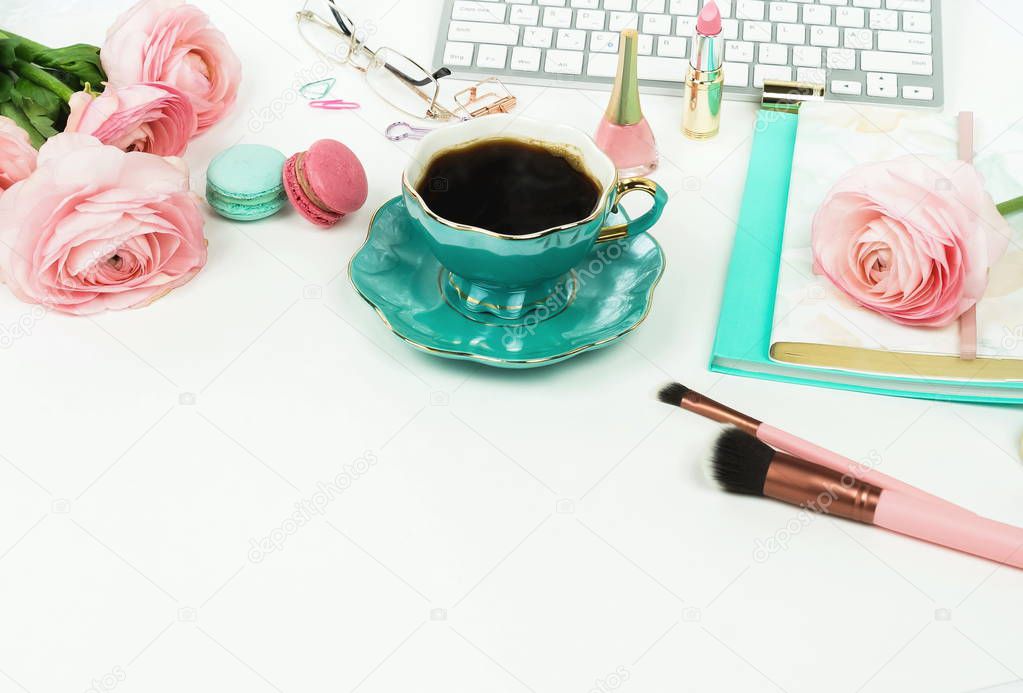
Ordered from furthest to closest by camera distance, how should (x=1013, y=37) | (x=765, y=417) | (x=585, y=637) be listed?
(x=1013, y=37) → (x=765, y=417) → (x=585, y=637)

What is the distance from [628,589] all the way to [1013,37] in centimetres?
76

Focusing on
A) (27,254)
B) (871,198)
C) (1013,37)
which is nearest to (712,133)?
(871,198)

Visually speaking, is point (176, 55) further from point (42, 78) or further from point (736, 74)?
point (736, 74)

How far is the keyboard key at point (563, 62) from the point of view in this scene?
0.94 meters

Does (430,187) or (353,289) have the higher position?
(430,187)

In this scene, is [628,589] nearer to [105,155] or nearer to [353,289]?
[353,289]

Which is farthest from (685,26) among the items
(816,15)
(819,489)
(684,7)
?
(819,489)

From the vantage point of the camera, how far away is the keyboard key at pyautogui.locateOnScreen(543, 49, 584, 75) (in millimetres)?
943

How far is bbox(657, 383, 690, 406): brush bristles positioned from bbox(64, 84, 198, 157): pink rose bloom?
47 cm

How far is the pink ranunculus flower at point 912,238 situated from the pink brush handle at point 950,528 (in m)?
0.16

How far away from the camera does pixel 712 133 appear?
891 millimetres

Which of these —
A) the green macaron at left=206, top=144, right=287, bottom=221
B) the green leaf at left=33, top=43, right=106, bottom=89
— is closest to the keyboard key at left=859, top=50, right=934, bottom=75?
the green macaron at left=206, top=144, right=287, bottom=221

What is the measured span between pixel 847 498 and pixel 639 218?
0.25m

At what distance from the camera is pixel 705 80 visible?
2.80 feet
